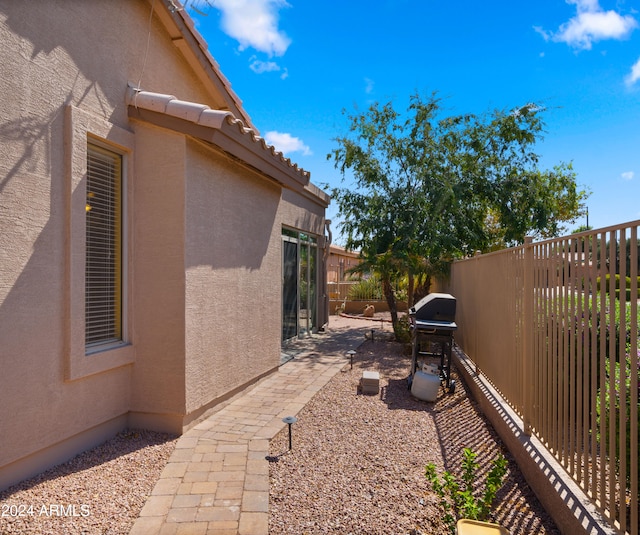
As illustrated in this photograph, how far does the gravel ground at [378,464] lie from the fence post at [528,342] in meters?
0.62

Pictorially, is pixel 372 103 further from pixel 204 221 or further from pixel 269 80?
pixel 204 221

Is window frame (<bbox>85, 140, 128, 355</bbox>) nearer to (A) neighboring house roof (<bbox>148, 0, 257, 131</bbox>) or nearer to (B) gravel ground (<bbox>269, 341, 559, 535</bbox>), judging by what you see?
(A) neighboring house roof (<bbox>148, 0, 257, 131</bbox>)

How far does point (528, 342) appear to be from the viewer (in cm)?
474

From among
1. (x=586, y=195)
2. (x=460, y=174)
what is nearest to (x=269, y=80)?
(x=460, y=174)

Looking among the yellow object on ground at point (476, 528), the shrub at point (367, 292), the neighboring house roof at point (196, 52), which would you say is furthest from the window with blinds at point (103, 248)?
the shrub at point (367, 292)

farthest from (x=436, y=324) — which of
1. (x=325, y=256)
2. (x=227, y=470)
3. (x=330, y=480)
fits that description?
(x=325, y=256)

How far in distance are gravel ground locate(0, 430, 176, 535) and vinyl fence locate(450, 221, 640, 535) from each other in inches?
146

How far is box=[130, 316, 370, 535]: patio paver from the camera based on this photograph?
11.3ft

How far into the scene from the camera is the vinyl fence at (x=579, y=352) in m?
2.70

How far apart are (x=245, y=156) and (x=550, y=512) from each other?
217 inches

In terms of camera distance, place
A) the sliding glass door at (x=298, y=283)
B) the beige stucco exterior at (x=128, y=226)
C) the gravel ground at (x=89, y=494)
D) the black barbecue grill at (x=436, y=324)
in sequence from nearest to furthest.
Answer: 1. the gravel ground at (x=89, y=494)
2. the beige stucco exterior at (x=128, y=226)
3. the black barbecue grill at (x=436, y=324)
4. the sliding glass door at (x=298, y=283)

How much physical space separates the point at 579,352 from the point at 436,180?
11.3 m

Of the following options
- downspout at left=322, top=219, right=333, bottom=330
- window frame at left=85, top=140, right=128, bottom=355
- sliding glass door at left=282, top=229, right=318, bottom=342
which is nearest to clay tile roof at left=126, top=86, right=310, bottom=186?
window frame at left=85, top=140, right=128, bottom=355

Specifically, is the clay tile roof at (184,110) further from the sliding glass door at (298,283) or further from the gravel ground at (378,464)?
the sliding glass door at (298,283)
